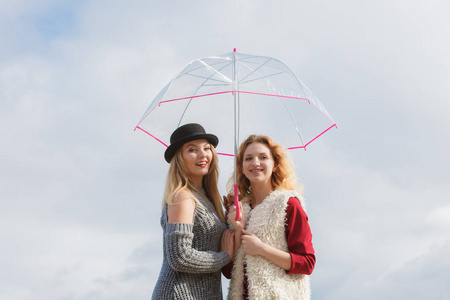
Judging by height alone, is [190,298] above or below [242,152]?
below

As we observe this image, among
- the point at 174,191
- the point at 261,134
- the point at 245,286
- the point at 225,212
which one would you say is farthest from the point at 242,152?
the point at 245,286

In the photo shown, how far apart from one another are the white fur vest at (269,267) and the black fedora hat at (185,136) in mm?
825

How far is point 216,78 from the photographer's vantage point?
15.3 feet

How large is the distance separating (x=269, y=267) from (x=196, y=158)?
3.94ft

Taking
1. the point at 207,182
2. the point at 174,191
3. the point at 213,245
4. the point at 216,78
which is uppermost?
the point at 216,78

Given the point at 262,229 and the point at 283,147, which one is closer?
the point at 262,229

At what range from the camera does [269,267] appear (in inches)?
168

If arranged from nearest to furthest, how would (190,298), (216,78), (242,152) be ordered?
(190,298) → (216,78) → (242,152)

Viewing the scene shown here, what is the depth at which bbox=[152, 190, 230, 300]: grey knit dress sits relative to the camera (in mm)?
4160

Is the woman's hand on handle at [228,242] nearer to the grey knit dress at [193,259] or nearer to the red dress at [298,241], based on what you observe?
the grey knit dress at [193,259]

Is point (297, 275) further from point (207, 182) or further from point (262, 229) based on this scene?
point (207, 182)

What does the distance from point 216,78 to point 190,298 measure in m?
1.98

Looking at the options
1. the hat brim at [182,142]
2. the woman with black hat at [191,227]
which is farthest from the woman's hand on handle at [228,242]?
the hat brim at [182,142]

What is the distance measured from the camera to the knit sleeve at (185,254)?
13.6ft
